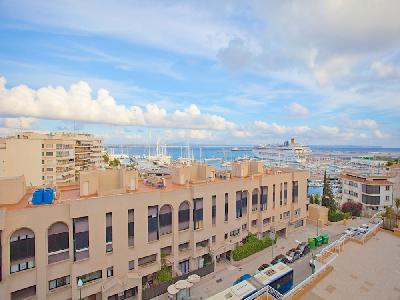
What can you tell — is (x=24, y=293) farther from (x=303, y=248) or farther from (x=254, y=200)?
(x=303, y=248)

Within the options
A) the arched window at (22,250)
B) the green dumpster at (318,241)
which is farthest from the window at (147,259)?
the green dumpster at (318,241)

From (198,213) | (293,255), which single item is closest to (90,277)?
(198,213)

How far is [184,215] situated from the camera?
30.1 meters

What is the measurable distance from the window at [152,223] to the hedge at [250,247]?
39.3 feet

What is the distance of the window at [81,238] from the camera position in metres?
22.7

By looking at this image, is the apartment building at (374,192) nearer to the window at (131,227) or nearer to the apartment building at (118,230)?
the apartment building at (118,230)

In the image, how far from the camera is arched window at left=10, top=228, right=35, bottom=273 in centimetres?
2039

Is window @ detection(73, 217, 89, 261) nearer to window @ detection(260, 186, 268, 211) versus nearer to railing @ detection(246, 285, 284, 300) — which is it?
railing @ detection(246, 285, 284, 300)

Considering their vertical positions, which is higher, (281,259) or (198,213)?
(198,213)

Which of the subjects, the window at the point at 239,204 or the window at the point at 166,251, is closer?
the window at the point at 166,251

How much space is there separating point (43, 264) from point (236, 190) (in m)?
22.5

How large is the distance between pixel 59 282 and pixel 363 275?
81.0 feet

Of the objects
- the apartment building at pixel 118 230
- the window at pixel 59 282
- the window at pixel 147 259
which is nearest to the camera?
A: the apartment building at pixel 118 230

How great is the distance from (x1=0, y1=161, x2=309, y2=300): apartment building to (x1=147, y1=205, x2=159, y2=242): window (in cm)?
10
